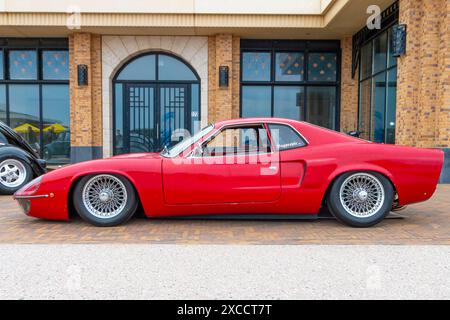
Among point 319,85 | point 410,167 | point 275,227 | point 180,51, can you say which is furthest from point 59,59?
point 410,167

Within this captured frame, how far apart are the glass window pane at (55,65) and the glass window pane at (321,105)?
8061mm

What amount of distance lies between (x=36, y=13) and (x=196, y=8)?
4638mm

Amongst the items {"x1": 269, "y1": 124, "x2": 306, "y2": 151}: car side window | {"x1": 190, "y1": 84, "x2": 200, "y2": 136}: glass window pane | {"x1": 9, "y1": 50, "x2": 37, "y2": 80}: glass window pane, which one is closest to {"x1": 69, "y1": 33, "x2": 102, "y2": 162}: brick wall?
{"x1": 9, "y1": 50, "x2": 37, "y2": 80}: glass window pane

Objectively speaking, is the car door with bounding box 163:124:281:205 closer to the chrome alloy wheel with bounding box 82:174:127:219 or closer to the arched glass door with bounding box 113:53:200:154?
the chrome alloy wheel with bounding box 82:174:127:219

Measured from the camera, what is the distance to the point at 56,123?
13.0m

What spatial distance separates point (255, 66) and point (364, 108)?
374 centimetres

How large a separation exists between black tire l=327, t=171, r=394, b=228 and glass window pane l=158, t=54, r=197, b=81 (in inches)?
355

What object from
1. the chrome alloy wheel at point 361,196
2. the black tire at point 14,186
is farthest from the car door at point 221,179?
the black tire at point 14,186

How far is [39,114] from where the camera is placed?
1299 centimetres

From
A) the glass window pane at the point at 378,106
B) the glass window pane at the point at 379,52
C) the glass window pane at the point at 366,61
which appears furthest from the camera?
the glass window pane at the point at 366,61

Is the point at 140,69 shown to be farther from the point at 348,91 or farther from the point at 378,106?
the point at 378,106

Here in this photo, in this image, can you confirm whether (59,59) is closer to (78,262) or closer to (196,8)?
(196,8)

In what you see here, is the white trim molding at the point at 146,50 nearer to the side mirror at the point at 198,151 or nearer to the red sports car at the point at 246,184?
the side mirror at the point at 198,151

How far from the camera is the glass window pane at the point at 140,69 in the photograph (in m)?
12.8
